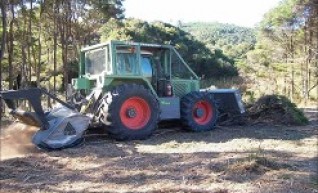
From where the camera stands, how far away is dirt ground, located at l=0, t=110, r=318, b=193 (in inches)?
196

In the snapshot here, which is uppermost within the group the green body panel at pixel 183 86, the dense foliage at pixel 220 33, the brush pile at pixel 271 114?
the dense foliage at pixel 220 33

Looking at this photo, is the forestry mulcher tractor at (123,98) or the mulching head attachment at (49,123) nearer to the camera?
the mulching head attachment at (49,123)

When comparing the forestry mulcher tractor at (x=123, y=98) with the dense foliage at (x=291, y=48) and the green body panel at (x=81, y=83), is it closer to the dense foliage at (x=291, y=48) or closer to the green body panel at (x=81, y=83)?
the green body panel at (x=81, y=83)

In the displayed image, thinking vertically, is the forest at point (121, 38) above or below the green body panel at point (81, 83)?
above

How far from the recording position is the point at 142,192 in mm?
4703

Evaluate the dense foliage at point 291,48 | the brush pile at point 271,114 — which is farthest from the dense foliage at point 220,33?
the brush pile at point 271,114

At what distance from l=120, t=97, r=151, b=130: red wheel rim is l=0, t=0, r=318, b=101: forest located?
6.56 m

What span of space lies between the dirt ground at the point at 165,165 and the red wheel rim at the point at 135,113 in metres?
0.41

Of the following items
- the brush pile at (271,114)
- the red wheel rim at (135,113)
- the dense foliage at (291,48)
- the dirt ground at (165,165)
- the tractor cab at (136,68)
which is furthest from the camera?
the dense foliage at (291,48)

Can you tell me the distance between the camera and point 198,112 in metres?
10.1

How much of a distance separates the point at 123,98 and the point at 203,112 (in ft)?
7.52

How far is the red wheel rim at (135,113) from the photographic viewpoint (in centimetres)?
880

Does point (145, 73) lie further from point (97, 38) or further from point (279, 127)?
point (97, 38)

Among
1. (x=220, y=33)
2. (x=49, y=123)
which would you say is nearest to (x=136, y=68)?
(x=49, y=123)
